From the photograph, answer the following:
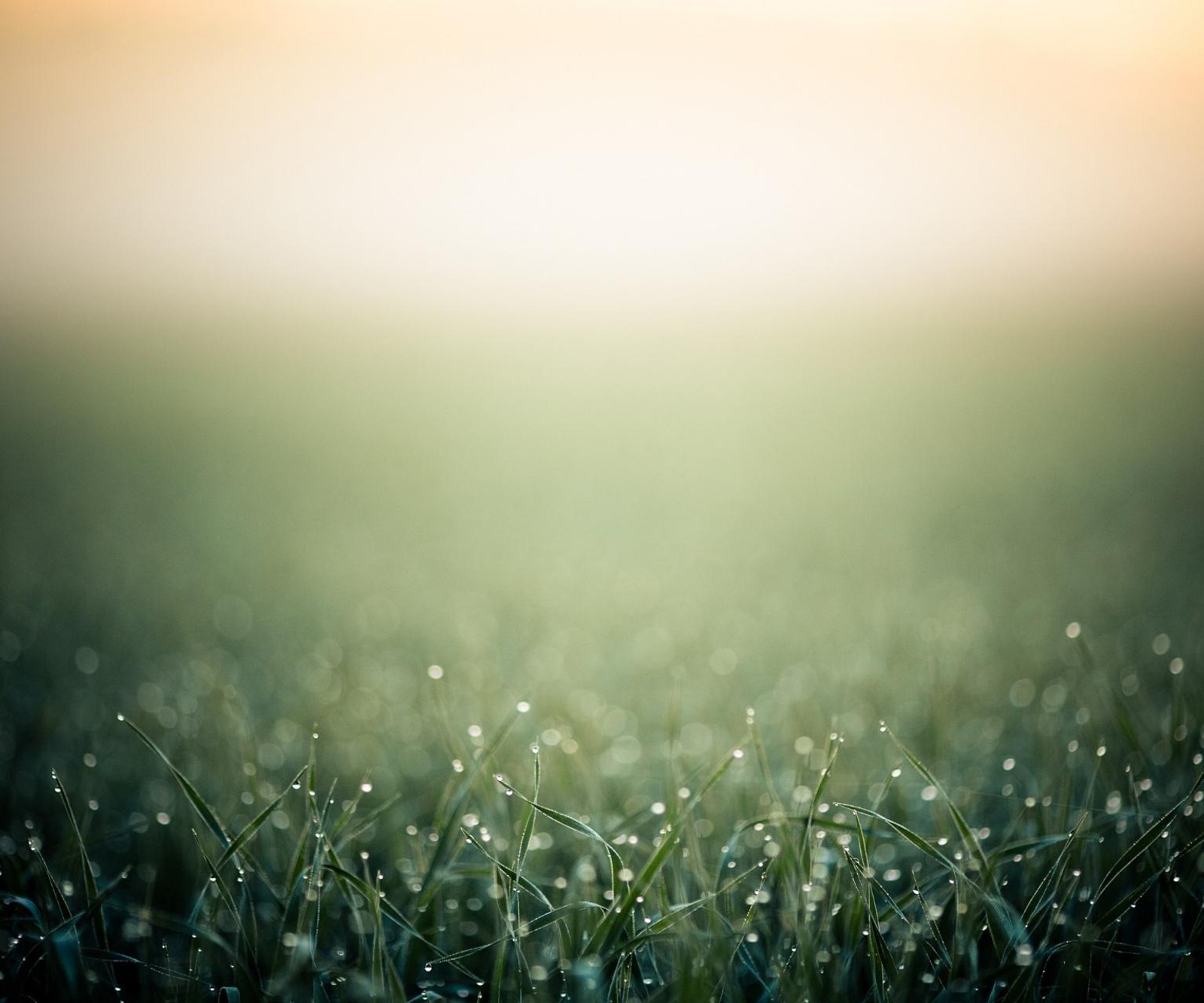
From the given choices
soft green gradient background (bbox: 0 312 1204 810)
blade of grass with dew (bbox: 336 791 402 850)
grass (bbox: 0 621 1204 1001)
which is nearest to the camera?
grass (bbox: 0 621 1204 1001)

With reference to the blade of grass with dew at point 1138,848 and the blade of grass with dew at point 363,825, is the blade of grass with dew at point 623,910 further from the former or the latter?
the blade of grass with dew at point 1138,848

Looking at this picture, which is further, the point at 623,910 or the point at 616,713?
the point at 616,713

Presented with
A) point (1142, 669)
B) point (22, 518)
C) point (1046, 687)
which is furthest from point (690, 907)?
point (22, 518)

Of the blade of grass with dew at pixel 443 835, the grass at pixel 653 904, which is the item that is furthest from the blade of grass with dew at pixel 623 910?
the blade of grass with dew at pixel 443 835

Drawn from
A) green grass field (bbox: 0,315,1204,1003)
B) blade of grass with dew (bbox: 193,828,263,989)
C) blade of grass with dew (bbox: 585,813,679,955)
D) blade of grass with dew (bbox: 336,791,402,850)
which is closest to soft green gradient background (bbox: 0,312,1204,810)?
green grass field (bbox: 0,315,1204,1003)

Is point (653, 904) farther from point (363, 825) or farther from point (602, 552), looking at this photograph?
point (602, 552)

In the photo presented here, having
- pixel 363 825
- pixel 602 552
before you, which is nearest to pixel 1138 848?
pixel 363 825

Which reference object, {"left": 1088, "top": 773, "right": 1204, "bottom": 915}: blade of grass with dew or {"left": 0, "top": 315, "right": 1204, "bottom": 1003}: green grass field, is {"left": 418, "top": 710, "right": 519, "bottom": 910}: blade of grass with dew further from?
{"left": 1088, "top": 773, "right": 1204, "bottom": 915}: blade of grass with dew

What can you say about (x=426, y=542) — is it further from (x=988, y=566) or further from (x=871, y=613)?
(x=988, y=566)
